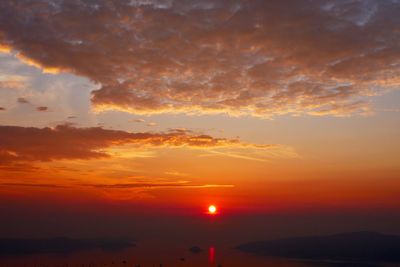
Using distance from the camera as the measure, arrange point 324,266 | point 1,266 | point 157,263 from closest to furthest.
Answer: point 1,266, point 157,263, point 324,266

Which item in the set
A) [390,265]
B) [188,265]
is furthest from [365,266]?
[188,265]

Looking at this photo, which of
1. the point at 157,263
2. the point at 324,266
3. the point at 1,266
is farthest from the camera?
the point at 324,266

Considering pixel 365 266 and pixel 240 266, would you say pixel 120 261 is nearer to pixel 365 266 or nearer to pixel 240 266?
pixel 240 266

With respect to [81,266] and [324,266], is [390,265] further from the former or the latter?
[81,266]

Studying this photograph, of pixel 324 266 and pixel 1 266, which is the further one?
pixel 324 266

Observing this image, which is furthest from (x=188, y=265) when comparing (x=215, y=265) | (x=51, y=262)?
(x=51, y=262)

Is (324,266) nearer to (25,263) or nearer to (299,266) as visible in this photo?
(299,266)

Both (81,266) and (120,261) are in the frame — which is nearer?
(81,266)

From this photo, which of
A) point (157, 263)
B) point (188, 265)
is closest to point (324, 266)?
point (188, 265)
